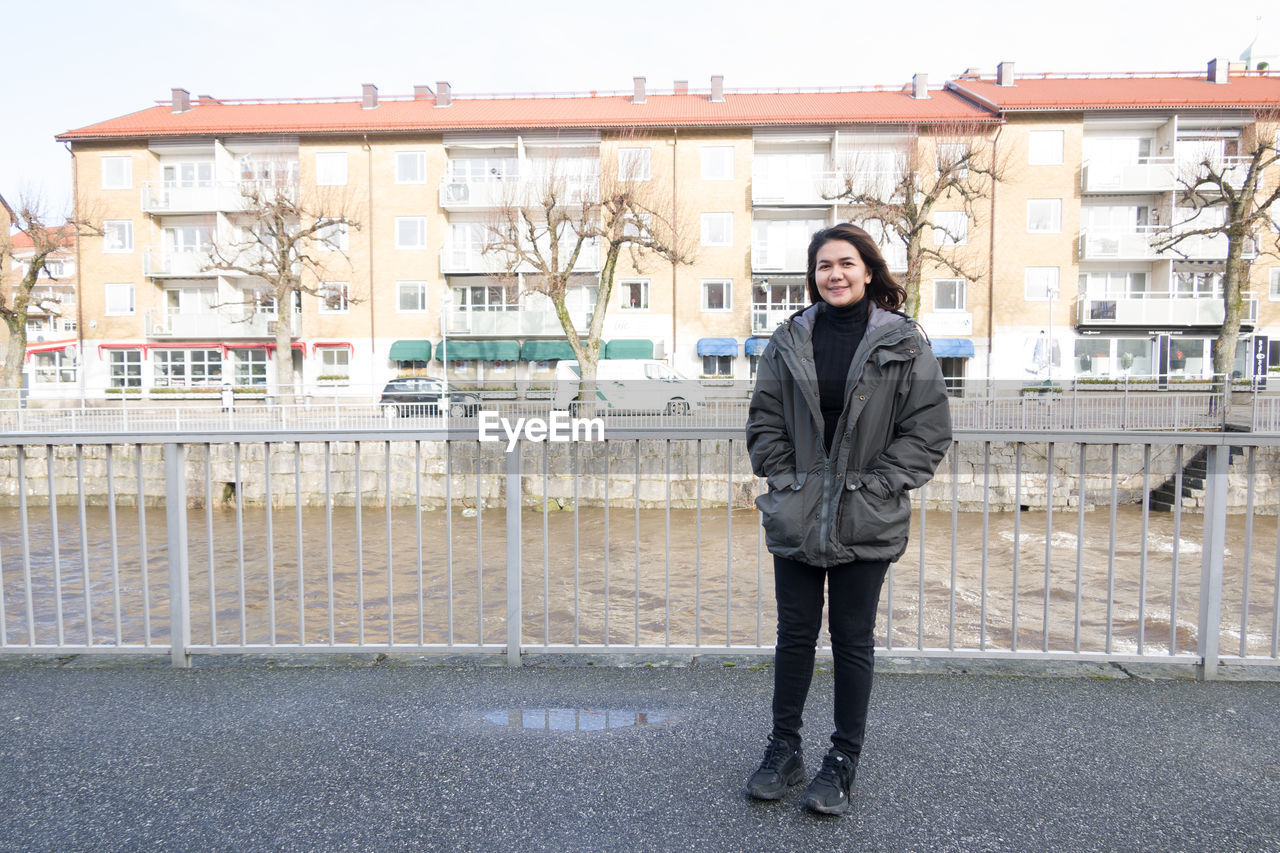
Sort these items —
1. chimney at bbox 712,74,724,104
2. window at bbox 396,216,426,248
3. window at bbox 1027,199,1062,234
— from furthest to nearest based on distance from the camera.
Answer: chimney at bbox 712,74,724,104 → window at bbox 396,216,426,248 → window at bbox 1027,199,1062,234

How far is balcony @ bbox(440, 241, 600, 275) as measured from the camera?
1404 inches

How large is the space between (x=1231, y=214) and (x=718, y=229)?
1846 cm

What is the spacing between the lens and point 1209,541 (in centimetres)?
388

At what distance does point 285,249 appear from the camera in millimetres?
30062

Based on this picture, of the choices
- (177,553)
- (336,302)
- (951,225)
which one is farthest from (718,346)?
(177,553)

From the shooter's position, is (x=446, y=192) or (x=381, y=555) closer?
(x=381, y=555)

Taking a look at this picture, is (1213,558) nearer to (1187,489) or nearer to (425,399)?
(1187,489)

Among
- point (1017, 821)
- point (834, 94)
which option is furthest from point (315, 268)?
point (1017, 821)

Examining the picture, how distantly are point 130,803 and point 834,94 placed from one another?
42654mm

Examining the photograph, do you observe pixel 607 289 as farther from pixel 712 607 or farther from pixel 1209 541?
pixel 1209 541

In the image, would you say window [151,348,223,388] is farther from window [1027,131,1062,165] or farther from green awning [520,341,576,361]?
window [1027,131,1062,165]

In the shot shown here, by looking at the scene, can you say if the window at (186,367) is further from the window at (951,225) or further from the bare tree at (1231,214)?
the bare tree at (1231,214)

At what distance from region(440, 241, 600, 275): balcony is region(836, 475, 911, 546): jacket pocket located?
33472 millimetres

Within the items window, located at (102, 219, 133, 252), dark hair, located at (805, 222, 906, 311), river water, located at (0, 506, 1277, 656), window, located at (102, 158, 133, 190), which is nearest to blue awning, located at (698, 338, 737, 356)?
river water, located at (0, 506, 1277, 656)
